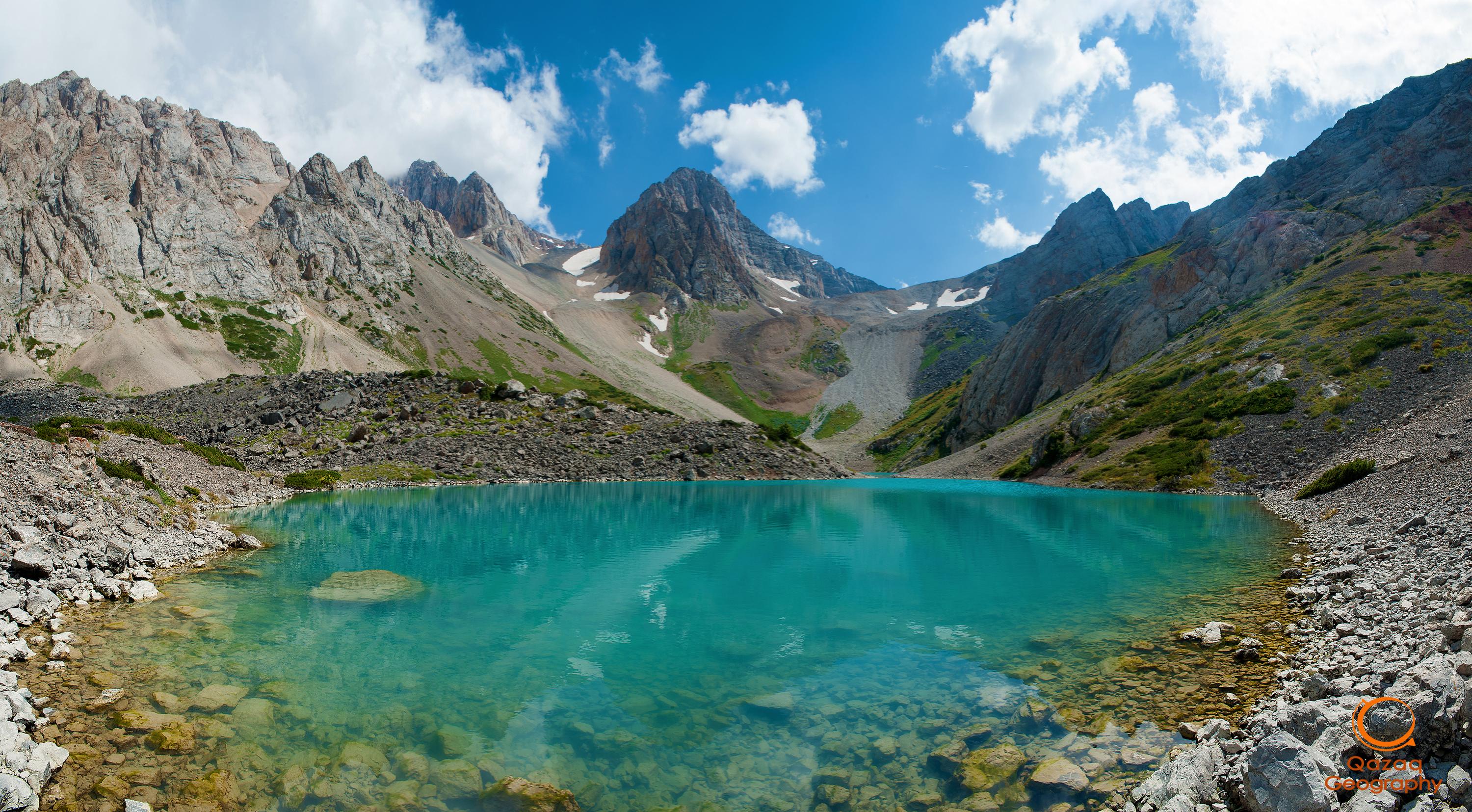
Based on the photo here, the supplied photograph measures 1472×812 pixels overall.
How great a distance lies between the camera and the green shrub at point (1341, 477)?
126ft

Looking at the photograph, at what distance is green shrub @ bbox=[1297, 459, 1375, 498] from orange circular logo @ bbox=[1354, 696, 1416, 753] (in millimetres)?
42478

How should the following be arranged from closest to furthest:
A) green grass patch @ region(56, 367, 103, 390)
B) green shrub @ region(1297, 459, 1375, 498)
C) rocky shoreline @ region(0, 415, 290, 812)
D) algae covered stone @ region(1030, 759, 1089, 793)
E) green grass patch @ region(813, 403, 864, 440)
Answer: rocky shoreline @ region(0, 415, 290, 812)
algae covered stone @ region(1030, 759, 1089, 793)
green shrub @ region(1297, 459, 1375, 498)
green grass patch @ region(56, 367, 103, 390)
green grass patch @ region(813, 403, 864, 440)

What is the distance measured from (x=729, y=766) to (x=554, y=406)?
261ft

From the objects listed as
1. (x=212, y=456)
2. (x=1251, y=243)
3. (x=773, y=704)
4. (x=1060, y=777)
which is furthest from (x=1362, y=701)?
(x=1251, y=243)

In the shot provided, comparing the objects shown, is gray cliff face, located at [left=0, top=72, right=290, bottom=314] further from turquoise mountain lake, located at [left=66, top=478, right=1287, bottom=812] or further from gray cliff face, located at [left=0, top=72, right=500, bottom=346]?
turquoise mountain lake, located at [left=66, top=478, right=1287, bottom=812]

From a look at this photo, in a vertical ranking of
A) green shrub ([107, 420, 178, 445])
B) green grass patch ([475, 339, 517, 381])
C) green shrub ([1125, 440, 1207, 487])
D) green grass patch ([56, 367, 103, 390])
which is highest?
green grass patch ([475, 339, 517, 381])

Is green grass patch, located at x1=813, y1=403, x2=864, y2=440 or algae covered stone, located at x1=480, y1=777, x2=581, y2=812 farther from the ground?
green grass patch, located at x1=813, y1=403, x2=864, y2=440

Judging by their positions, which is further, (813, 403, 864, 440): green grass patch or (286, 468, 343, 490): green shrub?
(813, 403, 864, 440): green grass patch

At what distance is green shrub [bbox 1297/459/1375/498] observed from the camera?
3828cm

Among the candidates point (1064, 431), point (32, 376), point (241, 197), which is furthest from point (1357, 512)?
point (241, 197)

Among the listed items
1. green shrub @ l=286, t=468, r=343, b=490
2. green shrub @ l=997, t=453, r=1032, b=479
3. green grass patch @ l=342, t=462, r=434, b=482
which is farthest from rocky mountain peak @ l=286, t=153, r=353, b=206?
green shrub @ l=997, t=453, r=1032, b=479

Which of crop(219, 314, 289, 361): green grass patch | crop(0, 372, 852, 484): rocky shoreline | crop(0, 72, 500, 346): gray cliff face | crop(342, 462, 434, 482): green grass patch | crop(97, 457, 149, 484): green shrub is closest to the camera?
crop(97, 457, 149, 484): green shrub

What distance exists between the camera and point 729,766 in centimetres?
968

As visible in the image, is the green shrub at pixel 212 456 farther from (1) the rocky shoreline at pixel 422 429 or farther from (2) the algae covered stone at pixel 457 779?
(2) the algae covered stone at pixel 457 779
